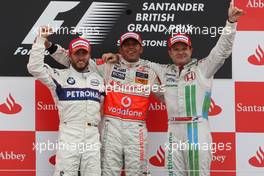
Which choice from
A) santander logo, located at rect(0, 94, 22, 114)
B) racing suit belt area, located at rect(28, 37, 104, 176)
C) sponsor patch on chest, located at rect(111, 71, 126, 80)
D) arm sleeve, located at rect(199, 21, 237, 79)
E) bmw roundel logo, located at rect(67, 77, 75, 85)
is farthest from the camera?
santander logo, located at rect(0, 94, 22, 114)

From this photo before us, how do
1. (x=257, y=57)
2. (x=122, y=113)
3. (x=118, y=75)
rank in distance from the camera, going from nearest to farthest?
(x=122, y=113) < (x=118, y=75) < (x=257, y=57)

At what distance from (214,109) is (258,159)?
21.5 inches

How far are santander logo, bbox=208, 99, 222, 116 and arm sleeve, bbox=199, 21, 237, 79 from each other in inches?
15.7

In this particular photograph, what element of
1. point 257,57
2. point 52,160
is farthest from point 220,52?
point 52,160

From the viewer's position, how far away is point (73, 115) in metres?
3.26

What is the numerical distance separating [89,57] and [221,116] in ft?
3.86

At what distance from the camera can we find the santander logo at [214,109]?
3.59m

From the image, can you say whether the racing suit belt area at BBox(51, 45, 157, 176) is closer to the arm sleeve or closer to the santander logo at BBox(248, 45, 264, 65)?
the arm sleeve

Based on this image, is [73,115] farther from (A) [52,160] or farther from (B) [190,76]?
(B) [190,76]

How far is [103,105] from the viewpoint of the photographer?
3.46 metres

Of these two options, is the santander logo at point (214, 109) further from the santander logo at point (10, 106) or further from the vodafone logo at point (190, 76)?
the santander logo at point (10, 106)

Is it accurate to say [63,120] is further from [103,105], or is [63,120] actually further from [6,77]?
[6,77]

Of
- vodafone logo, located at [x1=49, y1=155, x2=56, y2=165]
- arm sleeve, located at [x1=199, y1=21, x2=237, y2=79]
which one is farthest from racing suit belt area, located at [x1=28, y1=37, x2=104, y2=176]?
arm sleeve, located at [x1=199, y1=21, x2=237, y2=79]

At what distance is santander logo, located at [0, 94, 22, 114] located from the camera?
3588mm
